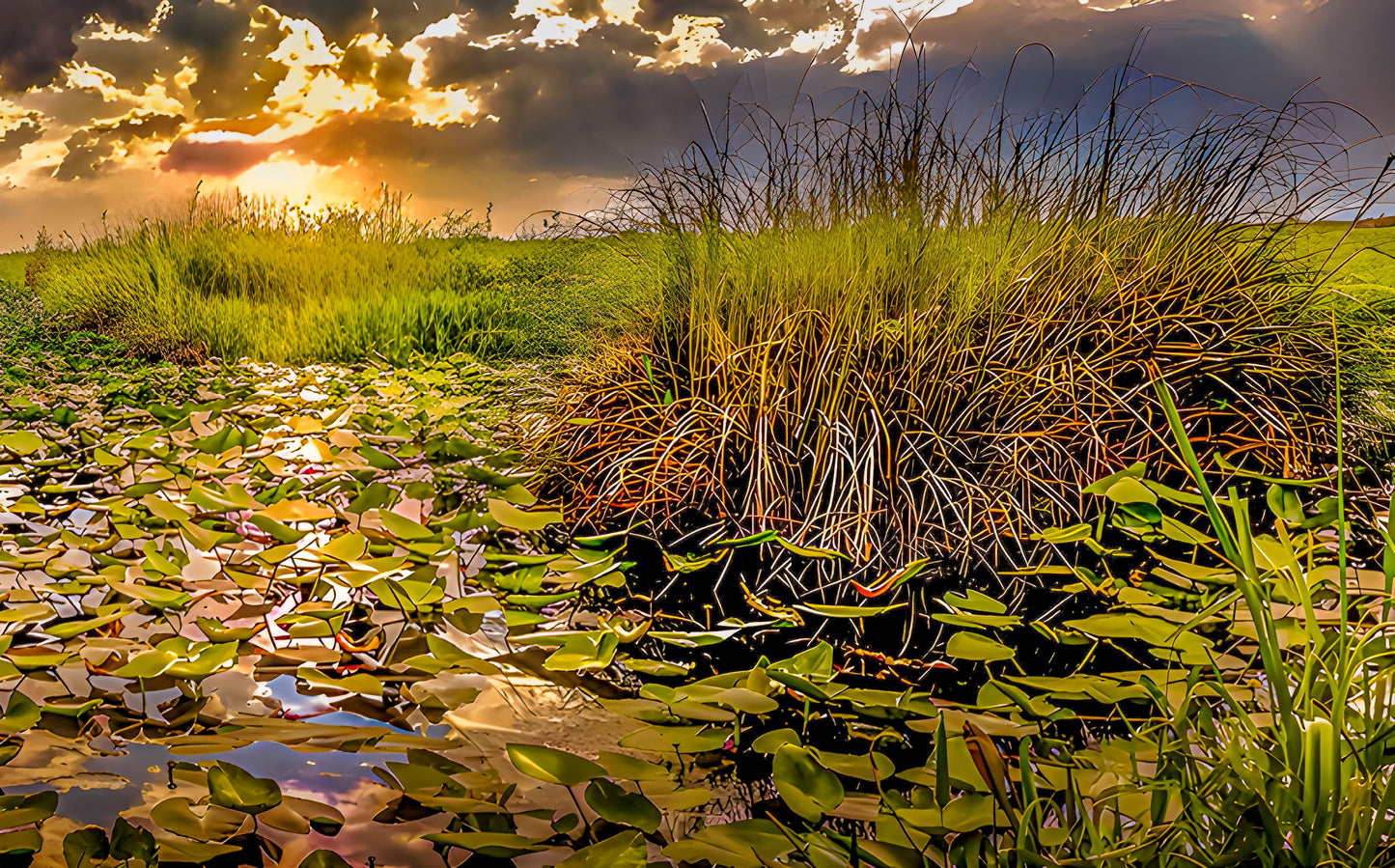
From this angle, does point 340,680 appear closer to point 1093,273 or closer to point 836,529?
point 836,529

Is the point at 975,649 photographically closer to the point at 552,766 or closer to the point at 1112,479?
the point at 1112,479

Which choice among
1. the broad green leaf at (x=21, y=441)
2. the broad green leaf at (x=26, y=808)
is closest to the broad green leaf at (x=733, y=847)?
the broad green leaf at (x=26, y=808)

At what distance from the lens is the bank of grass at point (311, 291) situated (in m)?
5.29

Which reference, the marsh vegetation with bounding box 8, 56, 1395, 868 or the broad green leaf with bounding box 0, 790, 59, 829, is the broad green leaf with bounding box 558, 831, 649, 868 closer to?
the marsh vegetation with bounding box 8, 56, 1395, 868

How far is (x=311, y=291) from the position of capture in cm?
639

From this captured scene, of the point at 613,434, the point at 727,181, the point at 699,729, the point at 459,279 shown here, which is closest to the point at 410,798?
the point at 699,729

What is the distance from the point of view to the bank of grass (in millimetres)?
5293

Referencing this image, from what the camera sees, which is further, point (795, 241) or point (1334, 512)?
point (795, 241)

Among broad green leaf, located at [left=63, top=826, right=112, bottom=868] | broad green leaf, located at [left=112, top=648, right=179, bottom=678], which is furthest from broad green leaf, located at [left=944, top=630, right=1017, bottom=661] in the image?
broad green leaf, located at [left=112, top=648, right=179, bottom=678]

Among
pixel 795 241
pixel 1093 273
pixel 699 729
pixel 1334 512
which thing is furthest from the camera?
pixel 795 241

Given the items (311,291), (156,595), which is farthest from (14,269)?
(156,595)

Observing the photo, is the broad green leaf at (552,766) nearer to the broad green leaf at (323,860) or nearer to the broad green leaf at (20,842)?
the broad green leaf at (323,860)

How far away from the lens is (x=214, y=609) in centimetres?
162

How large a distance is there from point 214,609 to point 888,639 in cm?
126
